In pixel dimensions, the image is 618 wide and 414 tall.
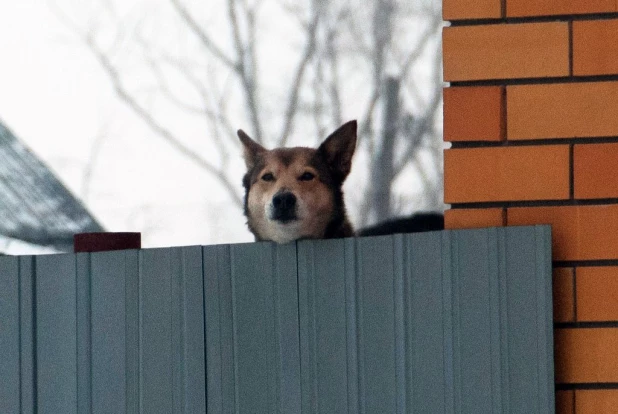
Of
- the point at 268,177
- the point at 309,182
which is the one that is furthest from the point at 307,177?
the point at 268,177

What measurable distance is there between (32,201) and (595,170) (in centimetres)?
289

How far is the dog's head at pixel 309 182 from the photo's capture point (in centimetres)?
288

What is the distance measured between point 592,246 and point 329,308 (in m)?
0.64

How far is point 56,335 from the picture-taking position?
6.88ft

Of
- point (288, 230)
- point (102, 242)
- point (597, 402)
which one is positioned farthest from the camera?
point (288, 230)

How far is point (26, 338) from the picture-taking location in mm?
2113

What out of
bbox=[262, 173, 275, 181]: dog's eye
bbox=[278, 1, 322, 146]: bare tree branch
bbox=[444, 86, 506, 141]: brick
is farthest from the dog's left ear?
bbox=[444, 86, 506, 141]: brick

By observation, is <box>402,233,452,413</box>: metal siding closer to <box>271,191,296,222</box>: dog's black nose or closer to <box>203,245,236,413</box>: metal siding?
<box>203,245,236,413</box>: metal siding

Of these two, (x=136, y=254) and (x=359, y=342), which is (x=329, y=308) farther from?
(x=136, y=254)

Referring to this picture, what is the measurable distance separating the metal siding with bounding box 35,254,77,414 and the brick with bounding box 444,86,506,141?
41.8 inches

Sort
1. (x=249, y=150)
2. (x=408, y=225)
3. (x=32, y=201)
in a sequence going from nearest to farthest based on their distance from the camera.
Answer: (x=249, y=150)
(x=408, y=225)
(x=32, y=201)

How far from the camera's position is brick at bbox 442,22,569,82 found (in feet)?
6.07

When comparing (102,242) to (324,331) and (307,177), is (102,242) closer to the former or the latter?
(324,331)

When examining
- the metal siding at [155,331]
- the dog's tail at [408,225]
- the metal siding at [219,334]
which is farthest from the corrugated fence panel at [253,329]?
the dog's tail at [408,225]
